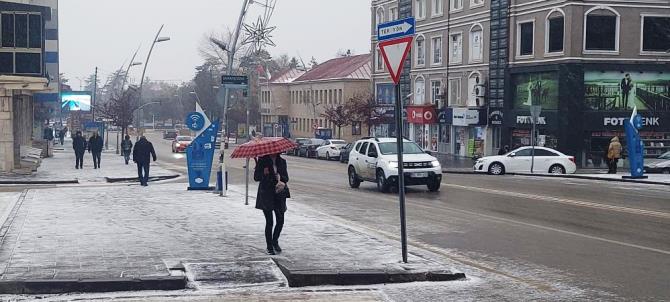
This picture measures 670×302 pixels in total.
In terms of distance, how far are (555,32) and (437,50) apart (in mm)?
14279

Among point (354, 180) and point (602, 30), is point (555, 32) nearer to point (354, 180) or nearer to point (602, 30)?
point (602, 30)

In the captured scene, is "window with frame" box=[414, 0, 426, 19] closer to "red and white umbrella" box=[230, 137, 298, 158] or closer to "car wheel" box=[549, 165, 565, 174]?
"car wheel" box=[549, 165, 565, 174]

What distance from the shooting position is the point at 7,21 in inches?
1288

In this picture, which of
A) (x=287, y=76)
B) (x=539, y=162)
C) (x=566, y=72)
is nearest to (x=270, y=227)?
(x=539, y=162)

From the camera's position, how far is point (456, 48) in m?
55.6

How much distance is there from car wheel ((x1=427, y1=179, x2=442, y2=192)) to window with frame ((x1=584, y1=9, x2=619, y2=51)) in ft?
74.3

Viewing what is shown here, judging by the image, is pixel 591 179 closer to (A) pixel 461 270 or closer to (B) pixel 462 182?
(B) pixel 462 182

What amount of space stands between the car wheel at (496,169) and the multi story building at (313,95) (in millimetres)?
29796

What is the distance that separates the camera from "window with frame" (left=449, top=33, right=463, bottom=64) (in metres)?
54.8

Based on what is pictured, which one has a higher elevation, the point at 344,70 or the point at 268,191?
the point at 344,70

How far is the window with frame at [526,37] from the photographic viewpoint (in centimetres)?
4709

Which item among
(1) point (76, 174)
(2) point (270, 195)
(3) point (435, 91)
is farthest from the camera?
(3) point (435, 91)

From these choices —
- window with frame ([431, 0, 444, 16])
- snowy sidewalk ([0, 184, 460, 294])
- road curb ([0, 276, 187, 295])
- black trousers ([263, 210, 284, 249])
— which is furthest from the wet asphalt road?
window with frame ([431, 0, 444, 16])

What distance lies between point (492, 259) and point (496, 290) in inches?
88.0
